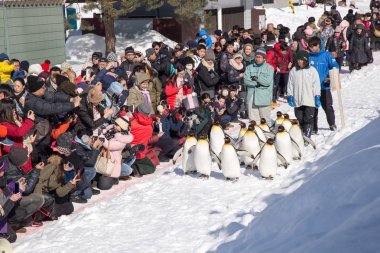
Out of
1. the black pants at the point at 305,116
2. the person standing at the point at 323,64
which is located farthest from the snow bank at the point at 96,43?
the black pants at the point at 305,116

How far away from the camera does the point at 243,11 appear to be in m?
37.7

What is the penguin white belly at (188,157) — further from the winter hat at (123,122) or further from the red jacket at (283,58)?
the red jacket at (283,58)

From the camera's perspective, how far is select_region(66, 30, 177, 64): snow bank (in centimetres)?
2805

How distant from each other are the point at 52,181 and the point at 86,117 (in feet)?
5.52

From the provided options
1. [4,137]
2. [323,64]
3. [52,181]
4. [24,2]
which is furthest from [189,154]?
[24,2]

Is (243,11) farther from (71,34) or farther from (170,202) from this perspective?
(170,202)

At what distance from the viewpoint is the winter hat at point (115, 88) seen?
39.7ft

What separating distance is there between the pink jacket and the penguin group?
0.89m

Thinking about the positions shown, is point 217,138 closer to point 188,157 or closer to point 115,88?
point 188,157

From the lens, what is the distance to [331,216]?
6055 millimetres

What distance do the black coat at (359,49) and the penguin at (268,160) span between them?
37.2 feet

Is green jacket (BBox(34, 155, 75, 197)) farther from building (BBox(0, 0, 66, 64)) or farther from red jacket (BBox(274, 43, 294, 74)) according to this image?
building (BBox(0, 0, 66, 64))

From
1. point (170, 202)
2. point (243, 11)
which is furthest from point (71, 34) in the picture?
point (170, 202)

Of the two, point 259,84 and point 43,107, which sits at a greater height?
point 43,107
